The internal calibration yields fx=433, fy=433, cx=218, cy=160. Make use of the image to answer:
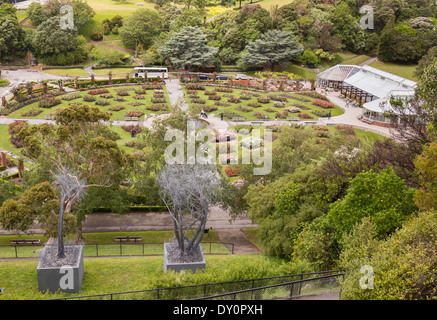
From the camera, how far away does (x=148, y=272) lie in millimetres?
22672

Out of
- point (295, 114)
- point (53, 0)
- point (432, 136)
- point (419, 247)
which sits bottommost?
point (295, 114)

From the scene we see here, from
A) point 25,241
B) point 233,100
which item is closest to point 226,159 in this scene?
point 25,241

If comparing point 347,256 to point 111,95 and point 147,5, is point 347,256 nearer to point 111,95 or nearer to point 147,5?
point 111,95

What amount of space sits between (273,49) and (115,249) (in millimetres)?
56089

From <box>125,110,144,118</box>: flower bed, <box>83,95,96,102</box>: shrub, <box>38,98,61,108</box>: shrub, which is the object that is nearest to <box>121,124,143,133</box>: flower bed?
<box>125,110,144,118</box>: flower bed

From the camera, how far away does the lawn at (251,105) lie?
5409 cm

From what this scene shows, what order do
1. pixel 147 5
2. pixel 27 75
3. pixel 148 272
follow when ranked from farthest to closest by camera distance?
1. pixel 147 5
2. pixel 27 75
3. pixel 148 272

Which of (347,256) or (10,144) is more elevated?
(347,256)

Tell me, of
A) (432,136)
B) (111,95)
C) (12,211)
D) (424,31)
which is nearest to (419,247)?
(432,136)

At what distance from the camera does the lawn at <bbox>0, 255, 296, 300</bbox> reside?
17.6m

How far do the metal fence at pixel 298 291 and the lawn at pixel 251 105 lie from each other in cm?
3663

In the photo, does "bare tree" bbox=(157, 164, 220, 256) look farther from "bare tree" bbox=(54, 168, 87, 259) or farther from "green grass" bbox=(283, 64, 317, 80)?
"green grass" bbox=(283, 64, 317, 80)
